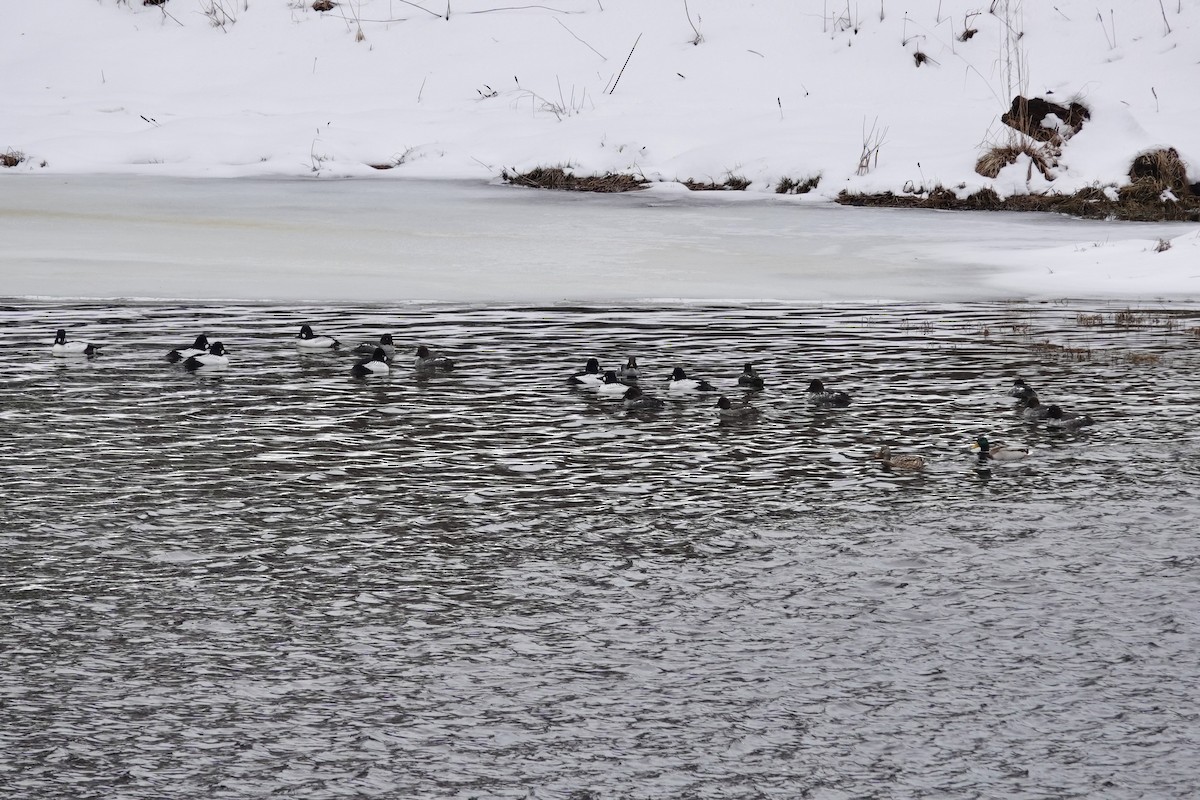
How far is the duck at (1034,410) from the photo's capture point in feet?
36.7

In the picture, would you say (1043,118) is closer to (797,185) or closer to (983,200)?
(983,200)

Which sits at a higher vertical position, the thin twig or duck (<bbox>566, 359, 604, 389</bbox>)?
the thin twig

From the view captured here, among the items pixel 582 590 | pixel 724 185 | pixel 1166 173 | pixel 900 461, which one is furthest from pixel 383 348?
pixel 1166 173

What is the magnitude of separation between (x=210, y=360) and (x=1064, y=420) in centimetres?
730

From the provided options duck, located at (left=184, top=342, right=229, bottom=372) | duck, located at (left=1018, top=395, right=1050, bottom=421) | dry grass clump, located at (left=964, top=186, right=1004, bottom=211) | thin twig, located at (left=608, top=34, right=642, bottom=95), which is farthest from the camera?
thin twig, located at (left=608, top=34, right=642, bottom=95)

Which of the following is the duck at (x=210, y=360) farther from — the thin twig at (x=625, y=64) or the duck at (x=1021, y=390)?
the thin twig at (x=625, y=64)

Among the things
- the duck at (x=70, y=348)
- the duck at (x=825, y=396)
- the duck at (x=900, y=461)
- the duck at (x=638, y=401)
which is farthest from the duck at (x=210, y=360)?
the duck at (x=900, y=461)

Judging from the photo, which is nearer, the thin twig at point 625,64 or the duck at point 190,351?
the duck at point 190,351

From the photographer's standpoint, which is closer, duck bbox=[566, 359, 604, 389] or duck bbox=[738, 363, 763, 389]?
duck bbox=[738, 363, 763, 389]

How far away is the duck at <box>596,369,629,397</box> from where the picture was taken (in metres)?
12.0

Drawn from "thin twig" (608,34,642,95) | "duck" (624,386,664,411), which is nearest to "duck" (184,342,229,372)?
"duck" (624,386,664,411)

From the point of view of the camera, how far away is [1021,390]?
11984 mm

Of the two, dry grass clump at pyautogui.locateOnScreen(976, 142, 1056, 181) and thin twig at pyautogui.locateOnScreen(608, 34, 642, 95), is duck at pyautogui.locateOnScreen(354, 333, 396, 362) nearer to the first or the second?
dry grass clump at pyautogui.locateOnScreen(976, 142, 1056, 181)

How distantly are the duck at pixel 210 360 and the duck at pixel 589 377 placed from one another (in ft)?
10.3
